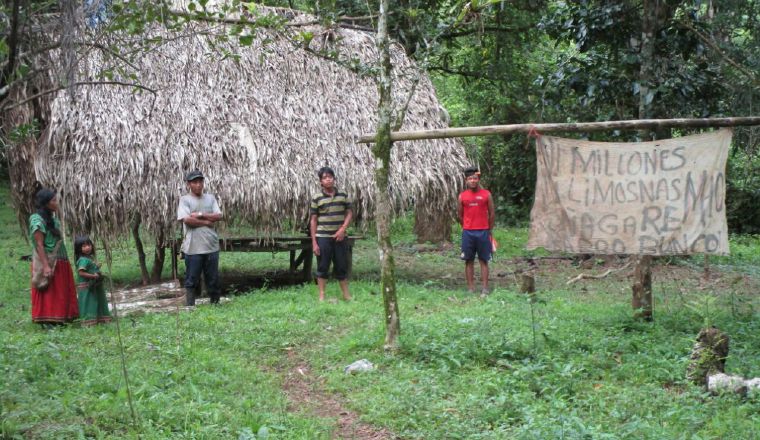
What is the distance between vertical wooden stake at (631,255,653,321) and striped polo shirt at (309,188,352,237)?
3.38 m

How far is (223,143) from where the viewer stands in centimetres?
932

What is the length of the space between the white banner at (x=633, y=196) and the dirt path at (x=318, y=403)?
207 cm

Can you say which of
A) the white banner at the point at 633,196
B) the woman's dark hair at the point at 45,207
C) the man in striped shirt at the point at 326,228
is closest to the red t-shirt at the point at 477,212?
the man in striped shirt at the point at 326,228

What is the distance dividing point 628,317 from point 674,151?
1945 mm

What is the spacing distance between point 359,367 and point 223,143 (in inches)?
179

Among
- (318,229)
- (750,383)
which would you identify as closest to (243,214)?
(318,229)

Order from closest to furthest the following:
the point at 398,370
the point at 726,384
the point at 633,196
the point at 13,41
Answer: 1. the point at 13,41
2. the point at 726,384
3. the point at 398,370
4. the point at 633,196

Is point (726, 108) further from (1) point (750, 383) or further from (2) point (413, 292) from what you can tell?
(1) point (750, 383)

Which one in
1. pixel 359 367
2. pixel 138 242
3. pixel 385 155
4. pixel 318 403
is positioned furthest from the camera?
pixel 138 242

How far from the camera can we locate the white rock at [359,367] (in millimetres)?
5652

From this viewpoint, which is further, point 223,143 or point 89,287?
point 223,143

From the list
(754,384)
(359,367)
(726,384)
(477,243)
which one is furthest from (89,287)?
(754,384)

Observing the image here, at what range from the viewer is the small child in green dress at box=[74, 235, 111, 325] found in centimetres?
769

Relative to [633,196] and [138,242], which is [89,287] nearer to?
[138,242]
